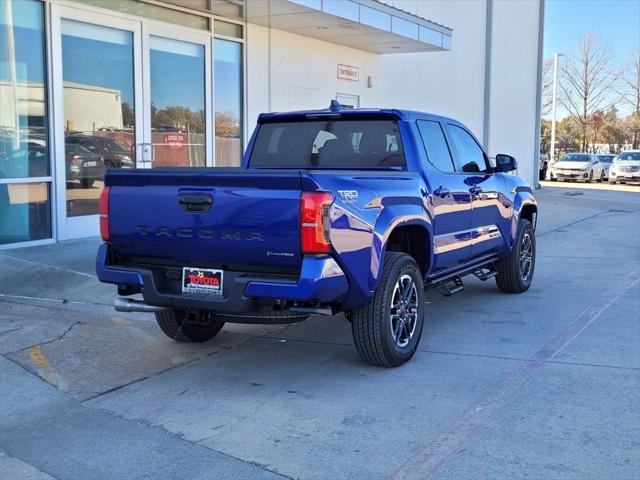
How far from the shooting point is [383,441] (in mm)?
4223

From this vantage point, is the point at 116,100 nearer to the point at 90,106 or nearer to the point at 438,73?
the point at 90,106

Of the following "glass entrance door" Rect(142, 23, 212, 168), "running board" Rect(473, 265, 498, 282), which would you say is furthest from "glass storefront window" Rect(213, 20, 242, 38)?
"running board" Rect(473, 265, 498, 282)

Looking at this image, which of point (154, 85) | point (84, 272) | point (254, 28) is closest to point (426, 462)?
point (84, 272)

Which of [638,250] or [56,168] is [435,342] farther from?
[638,250]

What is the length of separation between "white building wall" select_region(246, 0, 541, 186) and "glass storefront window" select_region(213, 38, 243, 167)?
0.81 feet

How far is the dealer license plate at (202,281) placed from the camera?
4.98m

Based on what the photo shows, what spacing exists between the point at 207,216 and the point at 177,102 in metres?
7.69

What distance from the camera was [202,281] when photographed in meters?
5.04

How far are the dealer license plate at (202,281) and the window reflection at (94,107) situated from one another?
232 inches

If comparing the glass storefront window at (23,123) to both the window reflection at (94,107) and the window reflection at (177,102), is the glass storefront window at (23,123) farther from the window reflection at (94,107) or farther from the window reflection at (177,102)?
the window reflection at (177,102)

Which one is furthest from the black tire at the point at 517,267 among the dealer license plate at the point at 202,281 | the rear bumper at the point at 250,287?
the dealer license plate at the point at 202,281

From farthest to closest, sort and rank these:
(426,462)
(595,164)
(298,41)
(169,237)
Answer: (595,164)
(298,41)
(169,237)
(426,462)

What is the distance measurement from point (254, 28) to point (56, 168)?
17.0 feet

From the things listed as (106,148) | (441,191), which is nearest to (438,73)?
(106,148)
